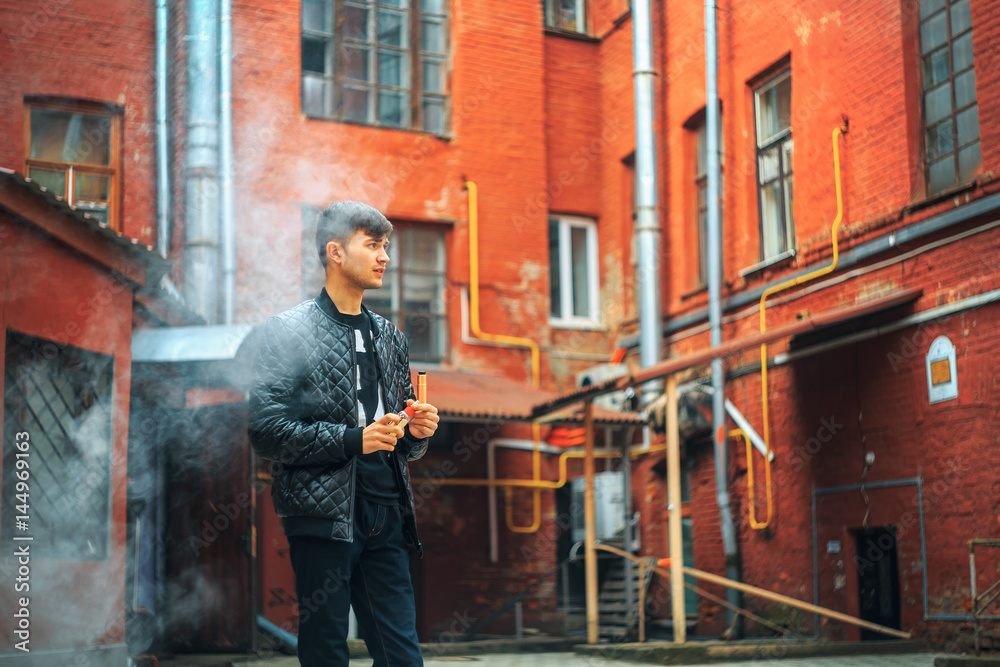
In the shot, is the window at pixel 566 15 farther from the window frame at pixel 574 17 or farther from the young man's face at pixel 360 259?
the young man's face at pixel 360 259

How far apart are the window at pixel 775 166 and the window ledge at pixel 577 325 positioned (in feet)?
10.7

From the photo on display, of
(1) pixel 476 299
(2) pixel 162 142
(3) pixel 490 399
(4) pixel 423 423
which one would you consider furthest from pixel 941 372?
(2) pixel 162 142

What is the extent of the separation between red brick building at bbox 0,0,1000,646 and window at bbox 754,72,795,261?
1.3 inches

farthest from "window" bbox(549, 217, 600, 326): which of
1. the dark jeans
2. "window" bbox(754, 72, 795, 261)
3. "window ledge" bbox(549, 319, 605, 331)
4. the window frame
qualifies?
the dark jeans

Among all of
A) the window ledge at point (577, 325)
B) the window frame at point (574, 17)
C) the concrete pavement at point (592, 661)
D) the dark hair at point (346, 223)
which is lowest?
the concrete pavement at point (592, 661)

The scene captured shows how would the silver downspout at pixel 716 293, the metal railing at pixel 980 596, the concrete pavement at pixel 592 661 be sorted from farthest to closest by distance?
the silver downspout at pixel 716 293 → the concrete pavement at pixel 592 661 → the metal railing at pixel 980 596

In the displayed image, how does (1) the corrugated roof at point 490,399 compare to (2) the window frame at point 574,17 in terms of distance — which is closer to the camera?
(1) the corrugated roof at point 490,399

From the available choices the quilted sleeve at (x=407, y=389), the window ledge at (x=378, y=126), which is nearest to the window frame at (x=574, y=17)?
the window ledge at (x=378, y=126)

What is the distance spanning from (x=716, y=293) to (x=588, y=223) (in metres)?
3.30

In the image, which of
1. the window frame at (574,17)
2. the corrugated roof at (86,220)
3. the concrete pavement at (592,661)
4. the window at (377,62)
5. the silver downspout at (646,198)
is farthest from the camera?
the window frame at (574,17)

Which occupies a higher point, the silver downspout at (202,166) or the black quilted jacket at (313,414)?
the silver downspout at (202,166)

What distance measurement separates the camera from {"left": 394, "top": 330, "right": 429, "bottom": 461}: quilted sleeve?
3494 mm

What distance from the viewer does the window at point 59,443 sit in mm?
6973

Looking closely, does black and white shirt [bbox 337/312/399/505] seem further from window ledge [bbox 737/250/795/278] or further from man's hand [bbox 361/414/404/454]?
window ledge [bbox 737/250/795/278]
